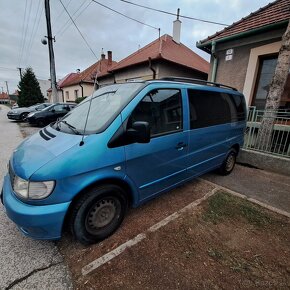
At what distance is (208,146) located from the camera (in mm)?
3422

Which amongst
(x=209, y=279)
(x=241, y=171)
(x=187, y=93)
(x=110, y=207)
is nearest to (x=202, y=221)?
(x=209, y=279)

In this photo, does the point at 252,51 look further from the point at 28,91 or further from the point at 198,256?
the point at 28,91

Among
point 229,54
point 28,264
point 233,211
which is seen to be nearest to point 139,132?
point 28,264

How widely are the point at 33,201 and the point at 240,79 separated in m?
7.13

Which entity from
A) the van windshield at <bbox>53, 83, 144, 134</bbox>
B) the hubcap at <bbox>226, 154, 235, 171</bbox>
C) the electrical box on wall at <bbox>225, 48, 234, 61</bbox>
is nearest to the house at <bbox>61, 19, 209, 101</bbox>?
the electrical box on wall at <bbox>225, 48, 234, 61</bbox>

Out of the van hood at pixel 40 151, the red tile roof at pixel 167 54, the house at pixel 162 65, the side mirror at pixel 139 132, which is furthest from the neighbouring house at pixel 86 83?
the side mirror at pixel 139 132

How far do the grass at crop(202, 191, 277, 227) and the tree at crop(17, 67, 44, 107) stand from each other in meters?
27.9

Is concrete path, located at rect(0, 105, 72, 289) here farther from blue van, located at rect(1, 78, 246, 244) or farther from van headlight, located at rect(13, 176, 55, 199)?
van headlight, located at rect(13, 176, 55, 199)

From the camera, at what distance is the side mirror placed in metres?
2.05

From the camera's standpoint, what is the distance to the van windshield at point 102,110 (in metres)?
2.26

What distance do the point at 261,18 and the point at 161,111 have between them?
6355mm

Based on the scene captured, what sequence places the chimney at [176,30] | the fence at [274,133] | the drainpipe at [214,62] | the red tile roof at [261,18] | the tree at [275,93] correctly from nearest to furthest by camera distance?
1. the tree at [275,93]
2. the fence at [274,133]
3. the red tile roof at [261,18]
4. the drainpipe at [214,62]
5. the chimney at [176,30]

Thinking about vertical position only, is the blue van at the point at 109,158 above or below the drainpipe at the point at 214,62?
below

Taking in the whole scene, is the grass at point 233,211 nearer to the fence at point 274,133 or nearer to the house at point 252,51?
the fence at point 274,133
